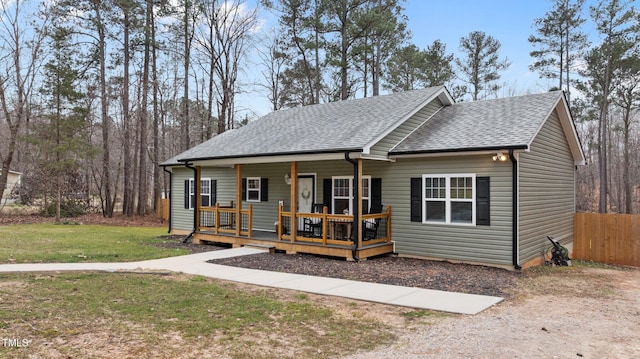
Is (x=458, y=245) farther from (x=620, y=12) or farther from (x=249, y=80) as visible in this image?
(x=249, y=80)

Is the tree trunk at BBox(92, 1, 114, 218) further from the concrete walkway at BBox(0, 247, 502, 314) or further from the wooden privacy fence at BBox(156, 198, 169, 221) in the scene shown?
the concrete walkway at BBox(0, 247, 502, 314)

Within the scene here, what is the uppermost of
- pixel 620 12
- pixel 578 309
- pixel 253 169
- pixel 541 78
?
pixel 620 12

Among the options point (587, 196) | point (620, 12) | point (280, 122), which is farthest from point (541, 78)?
point (280, 122)

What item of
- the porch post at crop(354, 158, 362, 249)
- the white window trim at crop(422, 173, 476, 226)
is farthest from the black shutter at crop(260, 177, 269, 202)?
the white window trim at crop(422, 173, 476, 226)

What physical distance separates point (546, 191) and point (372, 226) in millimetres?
4759

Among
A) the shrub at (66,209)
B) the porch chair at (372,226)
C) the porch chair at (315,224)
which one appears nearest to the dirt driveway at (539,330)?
the porch chair at (372,226)

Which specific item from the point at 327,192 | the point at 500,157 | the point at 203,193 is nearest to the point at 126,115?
the point at 203,193

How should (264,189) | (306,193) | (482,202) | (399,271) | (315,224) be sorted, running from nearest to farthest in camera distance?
(399,271)
(482,202)
(315,224)
(306,193)
(264,189)

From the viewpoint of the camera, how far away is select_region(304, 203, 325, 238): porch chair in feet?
38.8

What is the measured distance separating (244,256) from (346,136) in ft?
13.4

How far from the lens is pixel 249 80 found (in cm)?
2842

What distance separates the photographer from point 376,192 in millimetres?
11555

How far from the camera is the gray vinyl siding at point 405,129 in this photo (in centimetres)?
1084

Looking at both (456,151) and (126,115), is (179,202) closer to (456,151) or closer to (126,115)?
(126,115)
